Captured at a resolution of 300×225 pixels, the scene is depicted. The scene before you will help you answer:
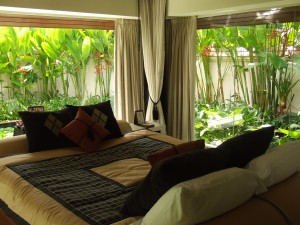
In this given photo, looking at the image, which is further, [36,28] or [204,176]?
[36,28]

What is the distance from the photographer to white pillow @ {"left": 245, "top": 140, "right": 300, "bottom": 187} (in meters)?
1.91

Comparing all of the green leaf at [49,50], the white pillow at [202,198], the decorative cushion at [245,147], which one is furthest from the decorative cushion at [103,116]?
the white pillow at [202,198]

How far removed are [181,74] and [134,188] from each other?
2661mm

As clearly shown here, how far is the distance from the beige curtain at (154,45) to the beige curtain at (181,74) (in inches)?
7.2

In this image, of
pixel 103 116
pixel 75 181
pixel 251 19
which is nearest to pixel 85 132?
pixel 103 116

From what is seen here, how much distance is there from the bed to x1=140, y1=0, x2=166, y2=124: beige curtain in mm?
1592

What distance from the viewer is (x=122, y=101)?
15.7 ft

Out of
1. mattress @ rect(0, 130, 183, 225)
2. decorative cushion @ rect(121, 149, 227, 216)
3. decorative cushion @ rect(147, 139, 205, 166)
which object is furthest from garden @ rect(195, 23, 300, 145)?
decorative cushion @ rect(121, 149, 227, 216)

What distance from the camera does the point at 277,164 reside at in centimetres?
198

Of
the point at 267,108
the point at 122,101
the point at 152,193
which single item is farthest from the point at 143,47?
the point at 152,193

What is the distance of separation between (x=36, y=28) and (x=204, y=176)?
11.2 feet

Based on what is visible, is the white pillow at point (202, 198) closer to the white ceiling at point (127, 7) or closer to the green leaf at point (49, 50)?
the white ceiling at point (127, 7)

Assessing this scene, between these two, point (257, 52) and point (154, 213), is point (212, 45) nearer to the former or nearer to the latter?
point (257, 52)

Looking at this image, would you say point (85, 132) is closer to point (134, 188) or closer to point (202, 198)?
point (134, 188)
